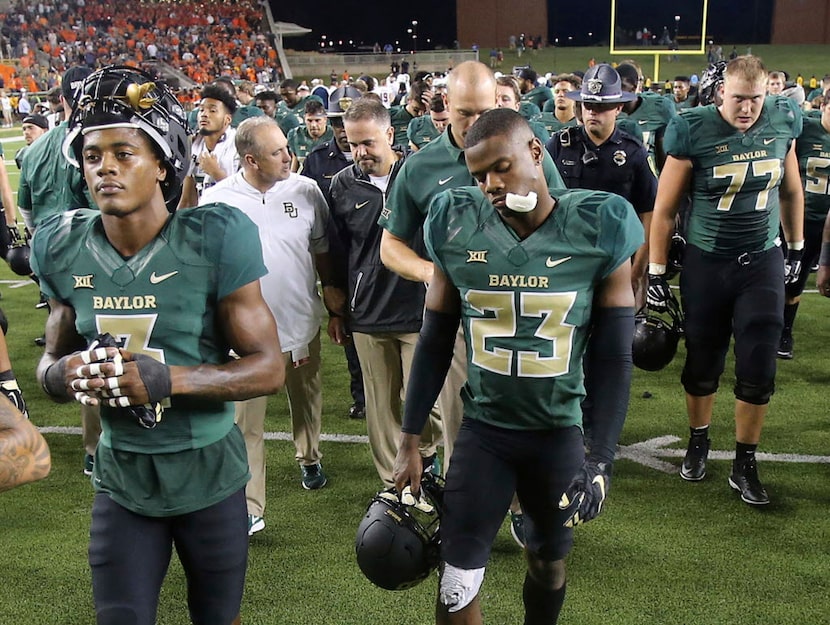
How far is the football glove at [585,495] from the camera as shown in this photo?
2496mm

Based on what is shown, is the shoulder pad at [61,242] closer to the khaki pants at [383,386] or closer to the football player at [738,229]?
the khaki pants at [383,386]

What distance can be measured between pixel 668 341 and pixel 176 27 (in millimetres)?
40237

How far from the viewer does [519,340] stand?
2707mm

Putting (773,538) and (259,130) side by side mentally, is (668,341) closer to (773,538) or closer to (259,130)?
(773,538)

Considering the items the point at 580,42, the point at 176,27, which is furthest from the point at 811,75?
the point at 176,27

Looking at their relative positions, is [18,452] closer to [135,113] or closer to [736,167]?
[135,113]

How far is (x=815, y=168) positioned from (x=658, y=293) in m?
2.80

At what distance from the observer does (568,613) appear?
3588mm

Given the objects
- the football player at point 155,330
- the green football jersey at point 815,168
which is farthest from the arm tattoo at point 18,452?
the green football jersey at point 815,168

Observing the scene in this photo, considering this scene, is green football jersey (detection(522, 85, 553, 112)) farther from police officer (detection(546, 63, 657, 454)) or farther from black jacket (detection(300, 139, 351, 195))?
police officer (detection(546, 63, 657, 454))

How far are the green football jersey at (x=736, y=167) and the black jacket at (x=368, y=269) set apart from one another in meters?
1.44

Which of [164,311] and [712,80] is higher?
[712,80]

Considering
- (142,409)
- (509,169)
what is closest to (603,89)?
(509,169)

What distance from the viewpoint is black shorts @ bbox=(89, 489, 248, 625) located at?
2.36m
